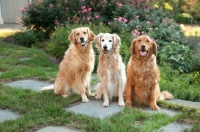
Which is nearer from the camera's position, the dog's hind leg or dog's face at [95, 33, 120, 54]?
dog's face at [95, 33, 120, 54]

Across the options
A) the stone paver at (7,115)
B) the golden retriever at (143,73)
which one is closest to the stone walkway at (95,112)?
the stone paver at (7,115)

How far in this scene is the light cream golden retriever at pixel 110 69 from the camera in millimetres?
4965

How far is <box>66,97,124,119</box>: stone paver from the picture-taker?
464 cm

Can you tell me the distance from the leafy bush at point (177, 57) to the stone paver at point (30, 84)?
9.95 ft

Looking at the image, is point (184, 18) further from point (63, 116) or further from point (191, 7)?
point (63, 116)

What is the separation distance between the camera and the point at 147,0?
10.6 meters

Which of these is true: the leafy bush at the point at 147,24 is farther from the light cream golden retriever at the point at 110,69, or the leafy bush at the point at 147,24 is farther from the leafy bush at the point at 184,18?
the leafy bush at the point at 184,18

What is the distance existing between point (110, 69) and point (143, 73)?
56cm

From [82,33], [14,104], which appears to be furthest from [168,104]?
[14,104]

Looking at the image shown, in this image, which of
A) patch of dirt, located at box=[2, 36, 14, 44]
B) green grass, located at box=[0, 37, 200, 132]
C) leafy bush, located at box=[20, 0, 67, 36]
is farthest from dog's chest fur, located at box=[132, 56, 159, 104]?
patch of dirt, located at box=[2, 36, 14, 44]

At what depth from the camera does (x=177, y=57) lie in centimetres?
777

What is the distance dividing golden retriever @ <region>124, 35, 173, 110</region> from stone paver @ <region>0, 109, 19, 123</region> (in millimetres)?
1773

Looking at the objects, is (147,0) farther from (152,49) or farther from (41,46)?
(152,49)

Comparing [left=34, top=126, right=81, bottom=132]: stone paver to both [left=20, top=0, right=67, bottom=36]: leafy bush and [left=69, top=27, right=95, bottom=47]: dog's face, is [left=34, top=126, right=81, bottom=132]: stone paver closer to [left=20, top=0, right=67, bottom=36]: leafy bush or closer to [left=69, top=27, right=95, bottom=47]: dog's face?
[left=69, top=27, right=95, bottom=47]: dog's face
